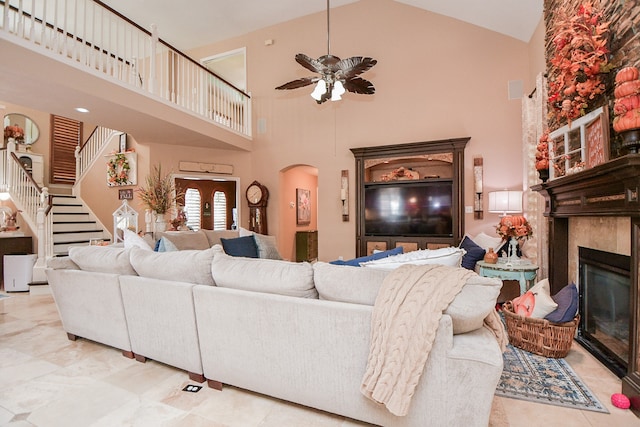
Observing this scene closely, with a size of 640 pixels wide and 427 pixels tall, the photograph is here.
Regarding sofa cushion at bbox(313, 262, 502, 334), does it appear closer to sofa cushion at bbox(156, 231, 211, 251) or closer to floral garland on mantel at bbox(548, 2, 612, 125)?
floral garland on mantel at bbox(548, 2, 612, 125)

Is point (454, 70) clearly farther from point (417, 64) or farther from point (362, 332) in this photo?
point (362, 332)

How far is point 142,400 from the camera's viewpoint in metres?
1.97

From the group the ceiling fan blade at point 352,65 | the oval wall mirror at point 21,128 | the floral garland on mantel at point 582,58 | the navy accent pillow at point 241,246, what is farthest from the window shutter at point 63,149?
the floral garland on mantel at point 582,58

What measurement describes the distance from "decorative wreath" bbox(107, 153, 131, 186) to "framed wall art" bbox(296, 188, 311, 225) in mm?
3614

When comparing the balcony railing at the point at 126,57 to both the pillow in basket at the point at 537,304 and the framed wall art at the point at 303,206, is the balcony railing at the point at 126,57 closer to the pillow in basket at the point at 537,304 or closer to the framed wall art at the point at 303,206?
the framed wall art at the point at 303,206

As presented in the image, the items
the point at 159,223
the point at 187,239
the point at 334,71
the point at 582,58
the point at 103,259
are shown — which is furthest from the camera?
the point at 159,223

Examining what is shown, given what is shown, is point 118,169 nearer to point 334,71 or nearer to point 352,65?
point 334,71

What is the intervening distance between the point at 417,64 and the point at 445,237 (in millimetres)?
3073

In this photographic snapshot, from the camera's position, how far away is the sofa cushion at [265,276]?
182 cm

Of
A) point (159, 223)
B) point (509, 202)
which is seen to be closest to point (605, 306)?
point (509, 202)

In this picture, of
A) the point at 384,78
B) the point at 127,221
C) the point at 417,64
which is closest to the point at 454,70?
the point at 417,64

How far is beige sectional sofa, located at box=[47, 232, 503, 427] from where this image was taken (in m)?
1.43

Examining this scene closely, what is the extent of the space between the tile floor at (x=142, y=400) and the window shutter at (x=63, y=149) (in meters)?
6.73

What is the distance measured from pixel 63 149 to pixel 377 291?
9431mm
